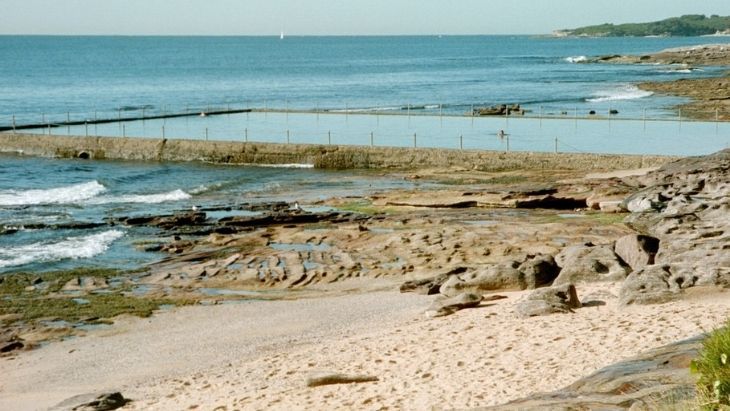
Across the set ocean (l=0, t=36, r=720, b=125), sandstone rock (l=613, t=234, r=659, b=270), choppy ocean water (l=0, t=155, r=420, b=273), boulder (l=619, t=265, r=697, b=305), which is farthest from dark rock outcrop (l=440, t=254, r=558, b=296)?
ocean (l=0, t=36, r=720, b=125)

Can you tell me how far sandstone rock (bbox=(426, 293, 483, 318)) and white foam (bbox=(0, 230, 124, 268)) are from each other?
35.0 feet

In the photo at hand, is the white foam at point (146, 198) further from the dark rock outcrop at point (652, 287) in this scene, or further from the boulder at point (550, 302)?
the dark rock outcrop at point (652, 287)

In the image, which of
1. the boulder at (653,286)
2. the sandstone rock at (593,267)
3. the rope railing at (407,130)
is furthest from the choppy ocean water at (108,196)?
the boulder at (653,286)

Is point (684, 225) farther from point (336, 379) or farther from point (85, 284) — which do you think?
point (85, 284)

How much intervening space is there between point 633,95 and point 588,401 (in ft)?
236

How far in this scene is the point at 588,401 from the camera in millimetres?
9422

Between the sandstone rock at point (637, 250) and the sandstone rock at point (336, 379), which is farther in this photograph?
the sandstone rock at point (637, 250)

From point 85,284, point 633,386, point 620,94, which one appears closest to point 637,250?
point 633,386

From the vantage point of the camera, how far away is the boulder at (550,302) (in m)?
16.7

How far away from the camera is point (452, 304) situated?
18.3 m

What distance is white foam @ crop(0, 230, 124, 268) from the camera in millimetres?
25703

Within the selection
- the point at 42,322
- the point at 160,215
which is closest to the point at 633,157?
the point at 160,215

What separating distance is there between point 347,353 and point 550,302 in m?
3.31

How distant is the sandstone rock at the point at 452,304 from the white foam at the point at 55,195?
68.6 feet
